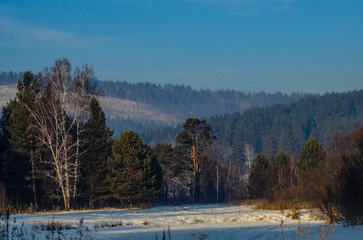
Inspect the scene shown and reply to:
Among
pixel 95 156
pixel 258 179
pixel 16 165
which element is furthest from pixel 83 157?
pixel 258 179

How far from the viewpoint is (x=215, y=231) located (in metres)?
13.8

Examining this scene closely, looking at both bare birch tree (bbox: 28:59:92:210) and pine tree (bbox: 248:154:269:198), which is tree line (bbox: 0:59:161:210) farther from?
pine tree (bbox: 248:154:269:198)

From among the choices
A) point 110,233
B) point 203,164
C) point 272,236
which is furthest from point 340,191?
point 203,164

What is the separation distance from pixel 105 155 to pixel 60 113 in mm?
10663

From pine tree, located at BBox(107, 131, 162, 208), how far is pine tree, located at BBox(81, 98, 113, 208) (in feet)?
5.81

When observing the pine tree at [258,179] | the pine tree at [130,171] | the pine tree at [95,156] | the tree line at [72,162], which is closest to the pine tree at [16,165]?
the tree line at [72,162]

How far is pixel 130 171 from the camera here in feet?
121

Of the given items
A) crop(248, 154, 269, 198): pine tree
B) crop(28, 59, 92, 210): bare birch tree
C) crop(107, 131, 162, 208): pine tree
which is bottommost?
crop(248, 154, 269, 198): pine tree

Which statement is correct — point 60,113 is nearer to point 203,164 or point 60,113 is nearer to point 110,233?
point 110,233

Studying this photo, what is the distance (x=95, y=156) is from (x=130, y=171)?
4.26 m

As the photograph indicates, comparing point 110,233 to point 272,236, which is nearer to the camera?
point 272,236

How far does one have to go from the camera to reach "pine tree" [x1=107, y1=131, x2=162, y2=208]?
36531mm

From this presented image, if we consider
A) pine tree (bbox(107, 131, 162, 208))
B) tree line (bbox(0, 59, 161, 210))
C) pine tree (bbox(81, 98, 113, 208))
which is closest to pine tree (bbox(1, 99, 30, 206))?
tree line (bbox(0, 59, 161, 210))

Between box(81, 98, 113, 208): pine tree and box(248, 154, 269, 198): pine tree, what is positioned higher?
box(81, 98, 113, 208): pine tree
